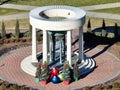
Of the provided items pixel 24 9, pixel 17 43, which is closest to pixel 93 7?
pixel 24 9

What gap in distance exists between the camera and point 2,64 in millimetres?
55125

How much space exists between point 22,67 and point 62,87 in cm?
773

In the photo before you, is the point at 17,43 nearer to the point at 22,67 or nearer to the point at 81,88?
the point at 22,67

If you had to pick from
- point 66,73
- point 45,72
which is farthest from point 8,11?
point 66,73

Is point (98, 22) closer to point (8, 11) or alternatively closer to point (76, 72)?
point (8, 11)

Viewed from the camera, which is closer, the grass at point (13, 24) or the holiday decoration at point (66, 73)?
the holiday decoration at point (66, 73)

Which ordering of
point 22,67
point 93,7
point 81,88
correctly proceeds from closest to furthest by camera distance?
point 81,88 → point 22,67 → point 93,7

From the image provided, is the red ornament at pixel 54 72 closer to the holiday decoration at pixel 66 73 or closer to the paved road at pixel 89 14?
the holiday decoration at pixel 66 73

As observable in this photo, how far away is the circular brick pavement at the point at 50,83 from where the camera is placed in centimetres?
4947

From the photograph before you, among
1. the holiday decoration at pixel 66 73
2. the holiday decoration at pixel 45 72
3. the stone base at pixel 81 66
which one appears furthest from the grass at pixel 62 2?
the holiday decoration at pixel 66 73

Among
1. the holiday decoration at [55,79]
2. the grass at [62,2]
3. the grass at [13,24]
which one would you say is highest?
the holiday decoration at [55,79]

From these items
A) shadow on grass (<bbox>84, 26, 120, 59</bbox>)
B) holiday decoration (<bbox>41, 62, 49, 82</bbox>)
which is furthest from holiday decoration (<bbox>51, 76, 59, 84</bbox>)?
shadow on grass (<bbox>84, 26, 120, 59</bbox>)

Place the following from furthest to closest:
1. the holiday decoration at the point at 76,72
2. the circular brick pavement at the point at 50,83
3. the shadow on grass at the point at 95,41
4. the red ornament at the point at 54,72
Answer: the shadow on grass at the point at 95,41, the circular brick pavement at the point at 50,83, the red ornament at the point at 54,72, the holiday decoration at the point at 76,72

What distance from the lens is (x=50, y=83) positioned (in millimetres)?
49625
